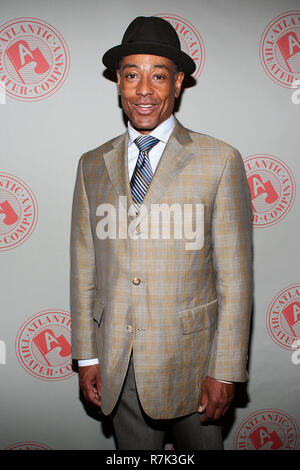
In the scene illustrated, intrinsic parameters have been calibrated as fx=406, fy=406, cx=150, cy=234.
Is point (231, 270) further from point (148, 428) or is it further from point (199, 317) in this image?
point (148, 428)

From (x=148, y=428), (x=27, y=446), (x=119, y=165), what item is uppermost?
(x=119, y=165)

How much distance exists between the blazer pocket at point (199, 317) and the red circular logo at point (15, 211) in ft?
2.95

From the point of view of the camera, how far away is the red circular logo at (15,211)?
1827 millimetres

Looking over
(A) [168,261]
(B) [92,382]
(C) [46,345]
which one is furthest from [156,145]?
(C) [46,345]

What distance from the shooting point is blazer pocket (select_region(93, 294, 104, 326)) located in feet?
4.66

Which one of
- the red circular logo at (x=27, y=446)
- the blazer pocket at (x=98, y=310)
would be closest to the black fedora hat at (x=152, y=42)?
the blazer pocket at (x=98, y=310)

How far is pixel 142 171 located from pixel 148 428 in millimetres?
927

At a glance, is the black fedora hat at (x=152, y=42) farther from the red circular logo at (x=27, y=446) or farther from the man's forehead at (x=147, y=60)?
the red circular logo at (x=27, y=446)

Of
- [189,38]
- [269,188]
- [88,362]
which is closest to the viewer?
[88,362]

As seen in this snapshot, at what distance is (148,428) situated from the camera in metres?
1.48

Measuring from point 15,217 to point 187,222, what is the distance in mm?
903

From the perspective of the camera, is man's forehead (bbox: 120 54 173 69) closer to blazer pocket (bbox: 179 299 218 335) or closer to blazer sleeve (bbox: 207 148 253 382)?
blazer sleeve (bbox: 207 148 253 382)
